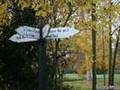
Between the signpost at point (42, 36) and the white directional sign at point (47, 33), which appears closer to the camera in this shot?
the signpost at point (42, 36)

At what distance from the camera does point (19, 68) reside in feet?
55.4

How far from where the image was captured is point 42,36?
25.1 ft

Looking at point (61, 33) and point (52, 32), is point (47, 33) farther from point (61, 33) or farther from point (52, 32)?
point (61, 33)

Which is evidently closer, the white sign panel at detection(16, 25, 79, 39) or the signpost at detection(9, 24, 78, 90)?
the signpost at detection(9, 24, 78, 90)

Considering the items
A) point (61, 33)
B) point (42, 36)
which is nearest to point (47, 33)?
point (42, 36)

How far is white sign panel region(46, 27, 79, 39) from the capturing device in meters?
7.57

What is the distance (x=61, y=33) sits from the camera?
762 cm

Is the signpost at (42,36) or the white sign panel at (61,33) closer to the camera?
the signpost at (42,36)

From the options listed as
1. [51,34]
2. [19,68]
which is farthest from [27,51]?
[51,34]

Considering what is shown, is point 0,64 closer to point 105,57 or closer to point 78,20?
point 78,20

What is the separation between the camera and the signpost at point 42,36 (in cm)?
743

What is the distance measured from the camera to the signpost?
743 cm

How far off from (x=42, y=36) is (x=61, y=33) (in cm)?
35

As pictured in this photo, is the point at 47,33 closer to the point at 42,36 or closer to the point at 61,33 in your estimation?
the point at 42,36
